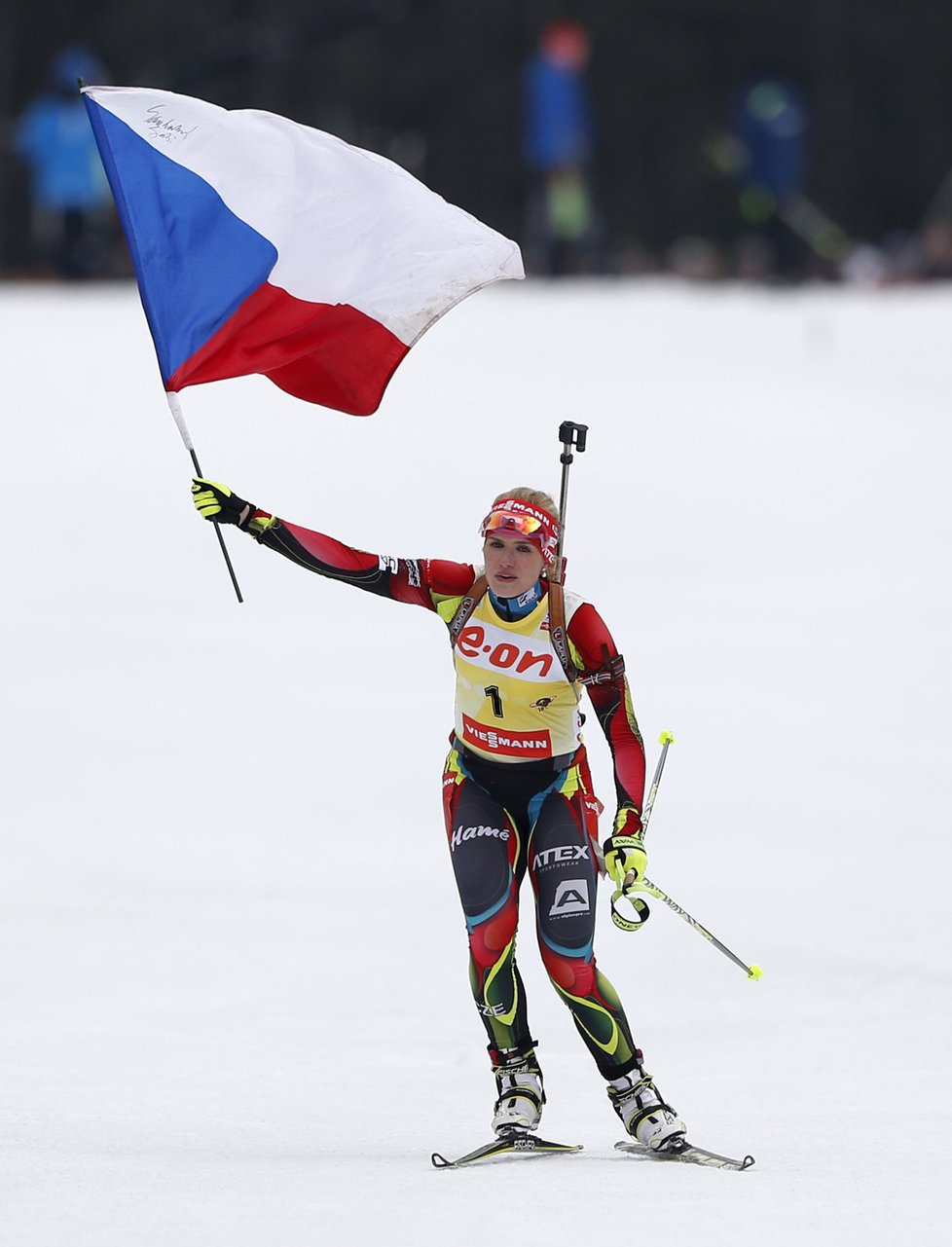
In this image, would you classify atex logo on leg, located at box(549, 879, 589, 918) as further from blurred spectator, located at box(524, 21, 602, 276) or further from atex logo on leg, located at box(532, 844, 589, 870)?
blurred spectator, located at box(524, 21, 602, 276)

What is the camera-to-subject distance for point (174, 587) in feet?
54.3

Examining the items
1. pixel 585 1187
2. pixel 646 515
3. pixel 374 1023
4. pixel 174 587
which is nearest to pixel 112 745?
pixel 174 587

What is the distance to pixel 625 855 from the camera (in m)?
6.89

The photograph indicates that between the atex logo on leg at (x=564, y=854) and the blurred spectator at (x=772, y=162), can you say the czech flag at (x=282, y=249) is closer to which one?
the atex logo on leg at (x=564, y=854)

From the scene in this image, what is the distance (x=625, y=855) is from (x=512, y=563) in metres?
0.94

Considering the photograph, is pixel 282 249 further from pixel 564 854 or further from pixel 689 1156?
pixel 689 1156

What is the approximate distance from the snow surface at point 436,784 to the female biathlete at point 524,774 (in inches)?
14.3

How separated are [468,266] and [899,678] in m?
7.87

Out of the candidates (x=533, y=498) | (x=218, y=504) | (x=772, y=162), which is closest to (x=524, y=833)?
(x=533, y=498)

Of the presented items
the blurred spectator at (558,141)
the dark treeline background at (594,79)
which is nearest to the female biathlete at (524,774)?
the blurred spectator at (558,141)

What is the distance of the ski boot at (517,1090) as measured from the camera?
701 cm

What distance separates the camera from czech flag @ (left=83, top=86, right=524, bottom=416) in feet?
25.1

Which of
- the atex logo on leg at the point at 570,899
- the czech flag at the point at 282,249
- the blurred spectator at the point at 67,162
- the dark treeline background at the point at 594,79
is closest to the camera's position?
the atex logo on leg at the point at 570,899

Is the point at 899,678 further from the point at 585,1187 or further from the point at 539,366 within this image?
the point at 585,1187
